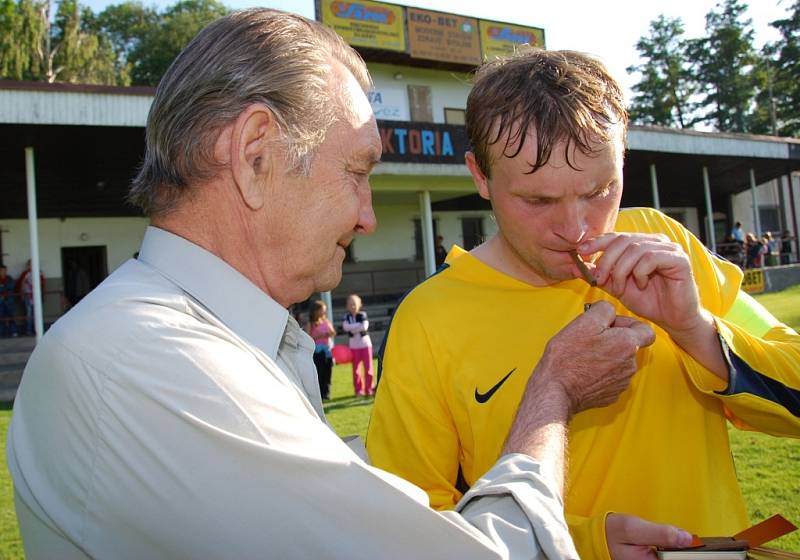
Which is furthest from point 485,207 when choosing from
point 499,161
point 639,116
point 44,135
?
point 639,116

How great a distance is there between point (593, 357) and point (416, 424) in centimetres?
56

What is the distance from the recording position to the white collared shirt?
99 centimetres

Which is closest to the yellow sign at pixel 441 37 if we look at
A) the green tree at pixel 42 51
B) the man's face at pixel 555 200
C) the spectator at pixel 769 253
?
the spectator at pixel 769 253

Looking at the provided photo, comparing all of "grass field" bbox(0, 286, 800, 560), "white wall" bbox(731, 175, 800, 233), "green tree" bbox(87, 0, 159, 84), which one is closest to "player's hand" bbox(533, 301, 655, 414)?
"grass field" bbox(0, 286, 800, 560)

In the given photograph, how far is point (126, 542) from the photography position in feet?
3.31

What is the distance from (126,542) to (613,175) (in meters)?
1.56

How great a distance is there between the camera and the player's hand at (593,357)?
5.25 ft

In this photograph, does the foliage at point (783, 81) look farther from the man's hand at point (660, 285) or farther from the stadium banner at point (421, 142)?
the man's hand at point (660, 285)

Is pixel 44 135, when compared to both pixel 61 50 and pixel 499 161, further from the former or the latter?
pixel 61 50

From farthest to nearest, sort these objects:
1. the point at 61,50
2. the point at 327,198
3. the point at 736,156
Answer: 1. the point at 61,50
2. the point at 736,156
3. the point at 327,198

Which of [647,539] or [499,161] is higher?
[499,161]

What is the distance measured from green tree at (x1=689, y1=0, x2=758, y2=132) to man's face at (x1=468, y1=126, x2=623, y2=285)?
7200 centimetres

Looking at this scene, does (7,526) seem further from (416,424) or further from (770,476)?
(770,476)

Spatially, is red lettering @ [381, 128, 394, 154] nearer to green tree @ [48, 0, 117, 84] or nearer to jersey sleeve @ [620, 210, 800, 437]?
jersey sleeve @ [620, 210, 800, 437]
